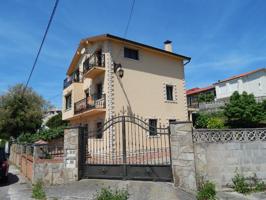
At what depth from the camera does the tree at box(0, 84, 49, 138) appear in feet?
85.7

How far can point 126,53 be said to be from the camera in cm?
1838

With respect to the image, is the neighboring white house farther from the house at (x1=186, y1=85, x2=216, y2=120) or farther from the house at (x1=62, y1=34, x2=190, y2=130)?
the house at (x1=62, y1=34, x2=190, y2=130)

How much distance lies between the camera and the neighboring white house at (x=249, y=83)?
1535 inches

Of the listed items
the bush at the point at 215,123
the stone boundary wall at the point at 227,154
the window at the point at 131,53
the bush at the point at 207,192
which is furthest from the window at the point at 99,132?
the bush at the point at 215,123

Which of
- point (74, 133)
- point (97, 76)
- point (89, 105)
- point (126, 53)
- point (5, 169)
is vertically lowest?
point (5, 169)

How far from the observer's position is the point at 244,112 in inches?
878

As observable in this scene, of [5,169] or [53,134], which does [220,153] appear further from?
[53,134]

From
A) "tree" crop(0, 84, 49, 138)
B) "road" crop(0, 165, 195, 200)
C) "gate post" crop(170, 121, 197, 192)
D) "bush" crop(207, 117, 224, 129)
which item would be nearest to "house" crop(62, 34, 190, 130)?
"bush" crop(207, 117, 224, 129)

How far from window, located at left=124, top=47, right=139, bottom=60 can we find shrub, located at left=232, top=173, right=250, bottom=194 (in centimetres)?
1291

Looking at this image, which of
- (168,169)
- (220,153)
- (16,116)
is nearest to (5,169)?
(168,169)

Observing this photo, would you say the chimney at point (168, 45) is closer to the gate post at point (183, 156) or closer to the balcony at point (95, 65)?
the balcony at point (95, 65)

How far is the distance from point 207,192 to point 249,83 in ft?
125

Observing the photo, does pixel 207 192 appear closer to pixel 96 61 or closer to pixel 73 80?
pixel 96 61

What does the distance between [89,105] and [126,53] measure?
4996 mm
